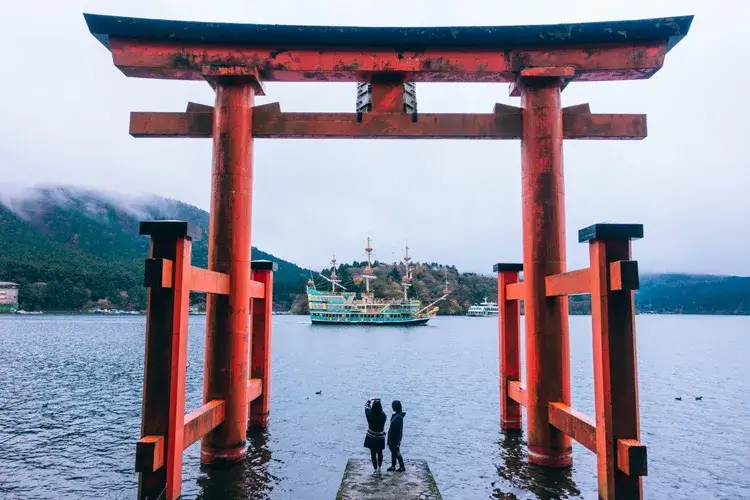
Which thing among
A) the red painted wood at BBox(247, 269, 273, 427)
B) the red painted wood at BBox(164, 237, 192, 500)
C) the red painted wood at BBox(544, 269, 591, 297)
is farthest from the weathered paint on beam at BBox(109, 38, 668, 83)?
the red painted wood at BBox(247, 269, 273, 427)

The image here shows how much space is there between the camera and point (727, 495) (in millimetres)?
11578

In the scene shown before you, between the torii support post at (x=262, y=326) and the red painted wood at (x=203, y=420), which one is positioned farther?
the torii support post at (x=262, y=326)

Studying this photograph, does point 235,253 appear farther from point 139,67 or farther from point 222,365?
point 139,67

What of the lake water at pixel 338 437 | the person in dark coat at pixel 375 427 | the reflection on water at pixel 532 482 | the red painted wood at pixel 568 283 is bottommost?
the lake water at pixel 338 437

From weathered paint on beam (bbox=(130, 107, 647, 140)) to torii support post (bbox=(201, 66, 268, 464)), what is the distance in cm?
46

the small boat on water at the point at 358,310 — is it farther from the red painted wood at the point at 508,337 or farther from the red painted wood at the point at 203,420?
the red painted wood at the point at 203,420

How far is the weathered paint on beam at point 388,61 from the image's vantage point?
9.86m

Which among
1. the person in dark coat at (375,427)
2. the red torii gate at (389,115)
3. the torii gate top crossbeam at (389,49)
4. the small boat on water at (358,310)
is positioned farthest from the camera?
the small boat on water at (358,310)

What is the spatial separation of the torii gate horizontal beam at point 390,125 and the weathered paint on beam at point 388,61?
0.80 m

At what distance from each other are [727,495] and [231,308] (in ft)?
39.8

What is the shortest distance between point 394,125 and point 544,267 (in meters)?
4.17

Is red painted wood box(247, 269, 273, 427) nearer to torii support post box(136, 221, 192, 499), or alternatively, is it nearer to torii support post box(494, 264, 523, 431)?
torii support post box(136, 221, 192, 499)

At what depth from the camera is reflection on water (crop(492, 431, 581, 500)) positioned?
9484 millimetres

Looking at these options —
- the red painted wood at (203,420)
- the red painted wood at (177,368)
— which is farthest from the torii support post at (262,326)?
the red painted wood at (177,368)
